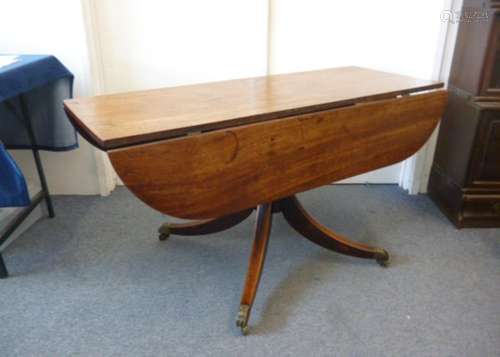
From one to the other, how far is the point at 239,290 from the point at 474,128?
3.84ft

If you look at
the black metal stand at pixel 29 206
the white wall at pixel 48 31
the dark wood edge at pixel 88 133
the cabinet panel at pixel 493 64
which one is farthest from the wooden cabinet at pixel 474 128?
the black metal stand at pixel 29 206

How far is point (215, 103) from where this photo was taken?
4.08 feet

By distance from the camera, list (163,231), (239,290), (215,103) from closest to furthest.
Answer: (215,103) < (239,290) < (163,231)

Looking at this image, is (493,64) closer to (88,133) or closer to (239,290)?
(239,290)

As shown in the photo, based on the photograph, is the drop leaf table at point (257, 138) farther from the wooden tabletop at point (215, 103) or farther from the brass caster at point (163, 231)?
the brass caster at point (163, 231)

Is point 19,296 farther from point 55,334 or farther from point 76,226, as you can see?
point 76,226

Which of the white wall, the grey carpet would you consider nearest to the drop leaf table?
the grey carpet

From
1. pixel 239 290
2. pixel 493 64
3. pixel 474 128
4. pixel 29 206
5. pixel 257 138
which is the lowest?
pixel 239 290

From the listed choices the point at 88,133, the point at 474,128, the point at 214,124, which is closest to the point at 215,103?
the point at 214,124

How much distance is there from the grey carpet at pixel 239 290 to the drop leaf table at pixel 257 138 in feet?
0.42

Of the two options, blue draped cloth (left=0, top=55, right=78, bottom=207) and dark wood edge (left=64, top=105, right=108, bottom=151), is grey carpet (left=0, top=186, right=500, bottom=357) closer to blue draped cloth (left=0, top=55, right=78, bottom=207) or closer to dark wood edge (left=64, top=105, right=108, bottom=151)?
blue draped cloth (left=0, top=55, right=78, bottom=207)

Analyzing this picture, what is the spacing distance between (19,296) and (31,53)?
1.08m

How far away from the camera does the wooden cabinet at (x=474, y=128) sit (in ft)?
5.40

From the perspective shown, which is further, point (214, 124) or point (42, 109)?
point (42, 109)
